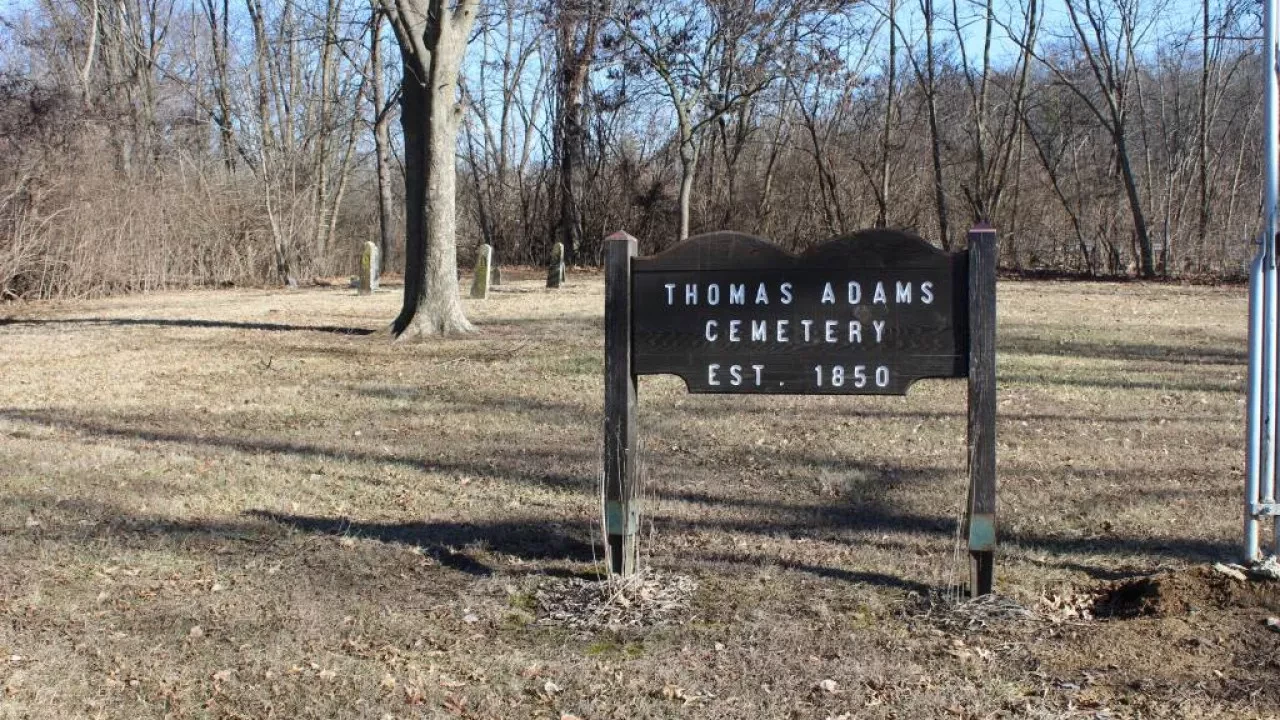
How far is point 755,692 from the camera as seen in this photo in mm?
3346

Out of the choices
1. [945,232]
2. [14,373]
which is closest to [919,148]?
[945,232]

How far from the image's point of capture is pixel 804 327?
4137 mm

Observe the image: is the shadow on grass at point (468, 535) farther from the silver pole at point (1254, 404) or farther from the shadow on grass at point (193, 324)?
the shadow on grass at point (193, 324)

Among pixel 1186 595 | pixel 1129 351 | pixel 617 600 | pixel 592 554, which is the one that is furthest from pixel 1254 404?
pixel 1129 351

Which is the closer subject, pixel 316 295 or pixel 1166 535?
pixel 1166 535

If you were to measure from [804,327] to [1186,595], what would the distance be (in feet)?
Result: 5.64

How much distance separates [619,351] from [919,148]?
32.6 meters

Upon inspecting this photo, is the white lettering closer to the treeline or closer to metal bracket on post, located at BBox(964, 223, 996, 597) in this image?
metal bracket on post, located at BBox(964, 223, 996, 597)

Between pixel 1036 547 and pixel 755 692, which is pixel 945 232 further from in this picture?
pixel 755 692

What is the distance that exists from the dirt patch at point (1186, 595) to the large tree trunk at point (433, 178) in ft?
32.3

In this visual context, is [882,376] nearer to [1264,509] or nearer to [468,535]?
[1264,509]

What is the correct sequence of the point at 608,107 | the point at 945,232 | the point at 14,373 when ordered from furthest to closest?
the point at 608,107
the point at 945,232
the point at 14,373

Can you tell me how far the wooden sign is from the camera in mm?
4047

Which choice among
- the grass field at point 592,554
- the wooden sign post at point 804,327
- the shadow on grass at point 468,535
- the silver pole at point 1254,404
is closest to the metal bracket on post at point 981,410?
the wooden sign post at point 804,327
